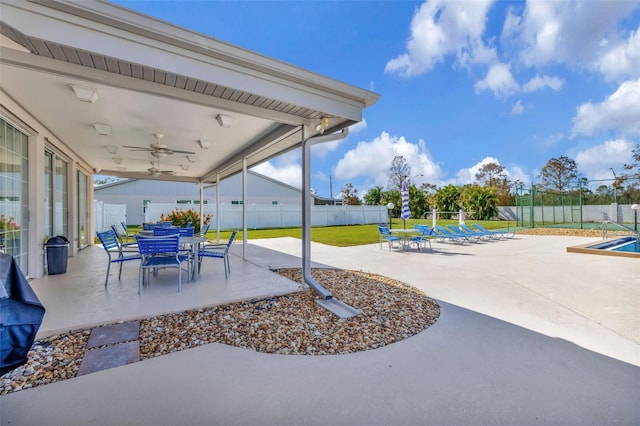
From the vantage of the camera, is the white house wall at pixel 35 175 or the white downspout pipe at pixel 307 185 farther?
the white downspout pipe at pixel 307 185

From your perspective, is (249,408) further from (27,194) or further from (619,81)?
(619,81)

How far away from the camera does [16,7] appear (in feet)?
6.61

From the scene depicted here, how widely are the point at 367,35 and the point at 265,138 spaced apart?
19.5ft

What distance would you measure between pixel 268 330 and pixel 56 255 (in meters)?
4.61

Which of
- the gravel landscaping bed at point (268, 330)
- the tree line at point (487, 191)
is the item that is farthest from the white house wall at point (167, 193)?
the gravel landscaping bed at point (268, 330)

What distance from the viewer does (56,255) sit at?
17.0 feet

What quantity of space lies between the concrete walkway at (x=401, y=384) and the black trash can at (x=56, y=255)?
4131 millimetres

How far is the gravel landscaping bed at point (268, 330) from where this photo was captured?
2.43m

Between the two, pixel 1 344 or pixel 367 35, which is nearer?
pixel 1 344

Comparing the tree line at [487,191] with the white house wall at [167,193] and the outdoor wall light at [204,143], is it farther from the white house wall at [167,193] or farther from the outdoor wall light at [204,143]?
the outdoor wall light at [204,143]

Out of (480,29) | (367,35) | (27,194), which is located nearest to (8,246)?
(27,194)

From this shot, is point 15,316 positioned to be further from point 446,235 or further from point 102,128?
point 446,235

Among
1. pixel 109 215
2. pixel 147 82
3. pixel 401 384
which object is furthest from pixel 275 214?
pixel 401 384

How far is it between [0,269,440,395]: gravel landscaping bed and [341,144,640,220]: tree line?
16254 millimetres
